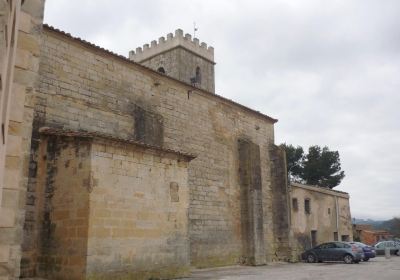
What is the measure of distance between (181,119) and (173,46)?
13246 mm

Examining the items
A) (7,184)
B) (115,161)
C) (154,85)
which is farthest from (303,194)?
(7,184)

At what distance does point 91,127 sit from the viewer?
13.6 metres

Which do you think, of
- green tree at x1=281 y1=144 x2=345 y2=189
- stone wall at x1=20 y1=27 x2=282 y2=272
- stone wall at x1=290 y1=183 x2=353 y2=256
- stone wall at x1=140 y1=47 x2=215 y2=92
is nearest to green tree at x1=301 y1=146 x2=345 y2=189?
green tree at x1=281 y1=144 x2=345 y2=189

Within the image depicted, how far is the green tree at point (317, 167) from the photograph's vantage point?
4375cm

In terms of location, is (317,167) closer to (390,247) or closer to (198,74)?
(390,247)

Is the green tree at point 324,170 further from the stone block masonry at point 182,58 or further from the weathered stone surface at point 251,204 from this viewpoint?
the weathered stone surface at point 251,204

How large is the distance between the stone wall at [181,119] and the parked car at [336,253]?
230 centimetres

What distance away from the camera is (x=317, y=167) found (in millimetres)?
43875

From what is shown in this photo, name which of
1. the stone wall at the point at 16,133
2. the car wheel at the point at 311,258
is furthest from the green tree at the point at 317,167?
the stone wall at the point at 16,133

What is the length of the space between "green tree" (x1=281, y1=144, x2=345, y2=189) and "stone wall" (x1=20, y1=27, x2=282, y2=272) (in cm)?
2269

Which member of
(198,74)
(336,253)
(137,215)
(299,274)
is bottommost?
(299,274)

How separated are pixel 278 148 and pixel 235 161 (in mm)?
3633

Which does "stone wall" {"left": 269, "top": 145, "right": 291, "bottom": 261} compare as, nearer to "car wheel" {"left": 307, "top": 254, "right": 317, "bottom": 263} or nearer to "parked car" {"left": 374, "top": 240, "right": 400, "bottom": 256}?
"car wheel" {"left": 307, "top": 254, "right": 317, "bottom": 263}

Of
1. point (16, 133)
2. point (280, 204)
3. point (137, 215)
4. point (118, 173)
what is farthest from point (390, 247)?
point (16, 133)
